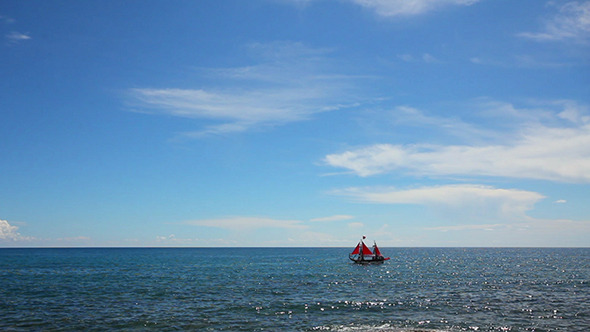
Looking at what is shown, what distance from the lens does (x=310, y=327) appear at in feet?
97.2

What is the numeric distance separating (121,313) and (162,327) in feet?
24.5

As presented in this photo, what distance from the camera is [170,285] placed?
184 feet

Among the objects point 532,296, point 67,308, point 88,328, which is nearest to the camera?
point 88,328

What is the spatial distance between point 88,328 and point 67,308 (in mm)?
10053

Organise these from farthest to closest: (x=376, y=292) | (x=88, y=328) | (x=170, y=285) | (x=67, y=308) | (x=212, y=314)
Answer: (x=170, y=285) < (x=376, y=292) < (x=67, y=308) < (x=212, y=314) < (x=88, y=328)

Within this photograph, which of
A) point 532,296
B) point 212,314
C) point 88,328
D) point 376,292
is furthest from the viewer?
point 376,292

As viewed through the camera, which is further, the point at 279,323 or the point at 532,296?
the point at 532,296

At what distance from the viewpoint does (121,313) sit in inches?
1368

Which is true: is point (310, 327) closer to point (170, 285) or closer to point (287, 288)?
point (287, 288)

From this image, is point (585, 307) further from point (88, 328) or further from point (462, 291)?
point (88, 328)

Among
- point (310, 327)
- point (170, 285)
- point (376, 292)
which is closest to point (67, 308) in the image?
point (170, 285)

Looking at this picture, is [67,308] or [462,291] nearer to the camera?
[67,308]

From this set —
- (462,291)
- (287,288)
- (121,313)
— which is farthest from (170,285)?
(462,291)

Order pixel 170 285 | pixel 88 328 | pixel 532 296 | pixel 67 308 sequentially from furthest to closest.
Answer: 1. pixel 170 285
2. pixel 532 296
3. pixel 67 308
4. pixel 88 328
